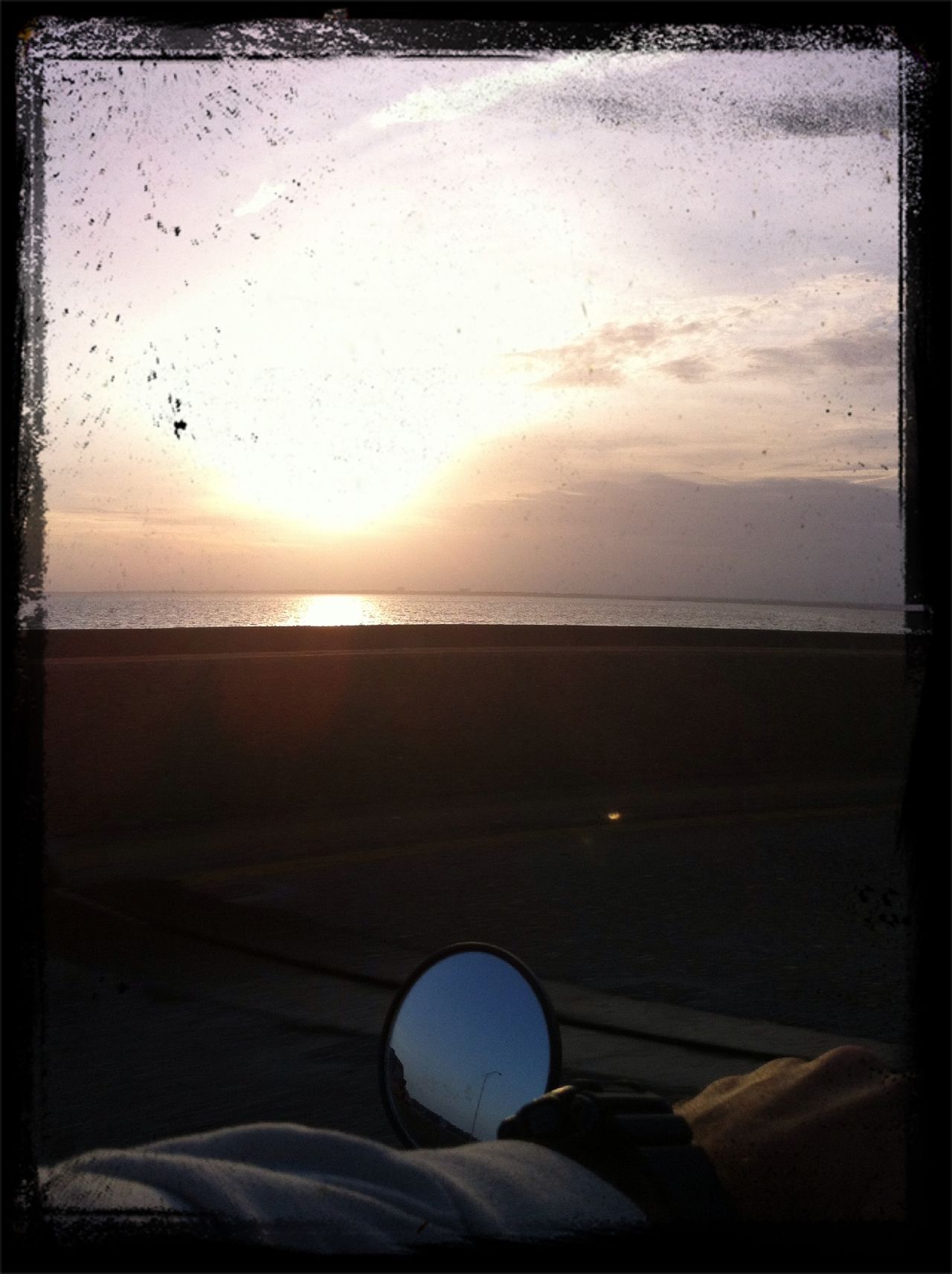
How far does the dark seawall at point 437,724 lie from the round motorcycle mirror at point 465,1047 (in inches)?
257

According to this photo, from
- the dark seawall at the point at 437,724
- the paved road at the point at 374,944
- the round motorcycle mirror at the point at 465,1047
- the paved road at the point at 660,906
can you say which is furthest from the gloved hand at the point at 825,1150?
the dark seawall at the point at 437,724

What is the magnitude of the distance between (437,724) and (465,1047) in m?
10.9

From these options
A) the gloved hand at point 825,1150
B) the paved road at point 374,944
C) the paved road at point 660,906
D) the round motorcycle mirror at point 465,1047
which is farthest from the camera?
the paved road at point 660,906

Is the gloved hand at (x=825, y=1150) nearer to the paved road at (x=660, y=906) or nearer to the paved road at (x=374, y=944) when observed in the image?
the paved road at (x=374, y=944)

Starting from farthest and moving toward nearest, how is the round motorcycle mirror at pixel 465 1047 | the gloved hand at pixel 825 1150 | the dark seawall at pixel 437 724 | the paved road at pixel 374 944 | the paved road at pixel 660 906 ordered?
the dark seawall at pixel 437 724 → the paved road at pixel 660 906 → the paved road at pixel 374 944 → the round motorcycle mirror at pixel 465 1047 → the gloved hand at pixel 825 1150

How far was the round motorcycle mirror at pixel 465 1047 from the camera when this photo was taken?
8.57 ft

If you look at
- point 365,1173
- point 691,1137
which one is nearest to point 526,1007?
point 691,1137

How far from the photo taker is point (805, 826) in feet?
29.7

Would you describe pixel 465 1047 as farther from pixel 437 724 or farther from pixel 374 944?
pixel 437 724

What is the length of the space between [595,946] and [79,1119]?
280cm

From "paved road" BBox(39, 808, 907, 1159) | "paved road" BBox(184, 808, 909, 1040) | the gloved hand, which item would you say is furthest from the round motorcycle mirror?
"paved road" BBox(184, 808, 909, 1040)

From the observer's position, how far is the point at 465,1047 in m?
2.73

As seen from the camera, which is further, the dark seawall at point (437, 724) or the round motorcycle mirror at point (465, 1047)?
the dark seawall at point (437, 724)

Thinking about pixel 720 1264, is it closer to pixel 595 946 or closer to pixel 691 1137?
pixel 691 1137
